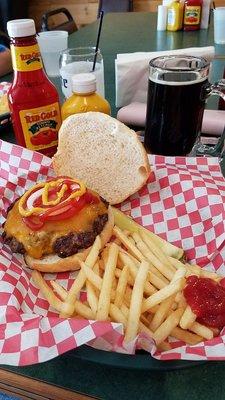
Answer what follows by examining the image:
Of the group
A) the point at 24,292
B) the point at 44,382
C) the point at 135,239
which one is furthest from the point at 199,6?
the point at 44,382

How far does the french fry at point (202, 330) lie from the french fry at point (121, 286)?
6.9 inches

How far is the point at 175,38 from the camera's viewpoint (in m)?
3.08

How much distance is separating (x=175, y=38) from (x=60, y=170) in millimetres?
2202

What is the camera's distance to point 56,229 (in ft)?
3.56

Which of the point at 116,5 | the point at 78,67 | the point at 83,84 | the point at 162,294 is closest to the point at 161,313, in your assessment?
the point at 162,294

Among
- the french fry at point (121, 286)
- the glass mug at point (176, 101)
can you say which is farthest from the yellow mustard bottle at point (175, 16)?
the french fry at point (121, 286)

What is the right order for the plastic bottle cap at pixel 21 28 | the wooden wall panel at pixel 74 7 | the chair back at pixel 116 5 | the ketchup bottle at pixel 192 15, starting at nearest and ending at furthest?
the plastic bottle cap at pixel 21 28
the ketchup bottle at pixel 192 15
the chair back at pixel 116 5
the wooden wall panel at pixel 74 7

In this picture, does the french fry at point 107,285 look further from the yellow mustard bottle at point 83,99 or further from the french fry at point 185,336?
the yellow mustard bottle at point 83,99

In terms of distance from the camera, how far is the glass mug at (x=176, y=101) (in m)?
1.31

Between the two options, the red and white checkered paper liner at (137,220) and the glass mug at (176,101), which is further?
the glass mug at (176,101)

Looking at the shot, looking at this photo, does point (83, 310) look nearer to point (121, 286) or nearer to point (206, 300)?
point (121, 286)

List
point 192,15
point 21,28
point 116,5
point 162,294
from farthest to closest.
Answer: point 116,5
point 192,15
point 21,28
point 162,294

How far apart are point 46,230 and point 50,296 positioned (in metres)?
0.21

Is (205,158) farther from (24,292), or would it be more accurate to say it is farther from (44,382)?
(44,382)
